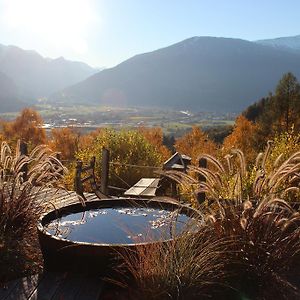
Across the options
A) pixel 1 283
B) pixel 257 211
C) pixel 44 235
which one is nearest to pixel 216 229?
pixel 257 211

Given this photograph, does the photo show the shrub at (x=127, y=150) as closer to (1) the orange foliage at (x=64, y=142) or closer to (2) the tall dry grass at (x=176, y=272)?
(2) the tall dry grass at (x=176, y=272)

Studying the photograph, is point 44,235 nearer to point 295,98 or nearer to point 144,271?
point 144,271

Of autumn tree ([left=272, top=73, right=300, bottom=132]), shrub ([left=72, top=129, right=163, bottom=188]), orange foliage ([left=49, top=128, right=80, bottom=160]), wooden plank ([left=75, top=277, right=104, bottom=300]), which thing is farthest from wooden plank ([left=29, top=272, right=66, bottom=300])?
orange foliage ([left=49, top=128, right=80, bottom=160])

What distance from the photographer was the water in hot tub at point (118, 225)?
143 inches

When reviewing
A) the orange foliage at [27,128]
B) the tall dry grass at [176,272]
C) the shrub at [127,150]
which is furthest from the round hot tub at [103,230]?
the orange foliage at [27,128]

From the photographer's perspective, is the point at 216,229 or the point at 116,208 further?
the point at 116,208

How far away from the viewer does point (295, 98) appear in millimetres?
34156

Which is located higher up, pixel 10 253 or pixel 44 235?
pixel 44 235

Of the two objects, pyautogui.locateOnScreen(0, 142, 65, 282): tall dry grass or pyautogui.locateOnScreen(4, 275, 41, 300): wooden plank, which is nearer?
pyautogui.locateOnScreen(4, 275, 41, 300): wooden plank

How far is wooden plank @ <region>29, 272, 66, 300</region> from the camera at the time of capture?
10.0 feet

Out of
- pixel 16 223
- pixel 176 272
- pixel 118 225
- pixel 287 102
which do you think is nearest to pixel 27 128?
pixel 287 102

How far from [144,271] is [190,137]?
5002 cm

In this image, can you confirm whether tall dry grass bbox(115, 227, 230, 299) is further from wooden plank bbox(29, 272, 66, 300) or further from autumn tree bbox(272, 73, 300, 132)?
autumn tree bbox(272, 73, 300, 132)

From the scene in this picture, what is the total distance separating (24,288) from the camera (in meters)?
3.22
